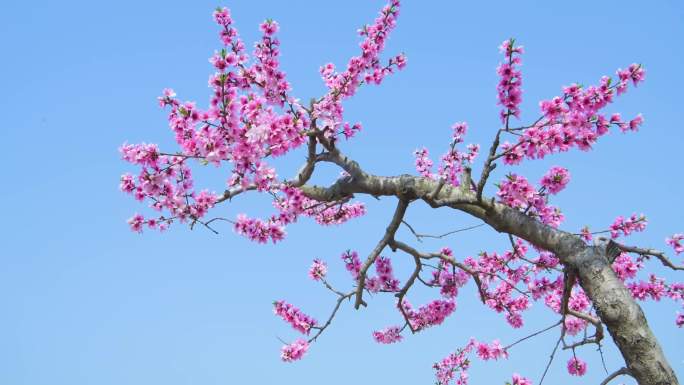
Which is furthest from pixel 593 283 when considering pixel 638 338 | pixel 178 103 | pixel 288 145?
pixel 178 103

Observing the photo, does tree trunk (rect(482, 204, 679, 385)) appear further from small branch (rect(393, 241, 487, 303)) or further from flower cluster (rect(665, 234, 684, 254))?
flower cluster (rect(665, 234, 684, 254))

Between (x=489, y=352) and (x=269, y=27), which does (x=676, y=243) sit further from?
(x=269, y=27)

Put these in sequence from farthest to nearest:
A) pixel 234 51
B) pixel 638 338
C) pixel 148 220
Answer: pixel 234 51
pixel 148 220
pixel 638 338

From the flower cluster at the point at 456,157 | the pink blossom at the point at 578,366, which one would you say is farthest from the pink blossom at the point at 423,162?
the pink blossom at the point at 578,366

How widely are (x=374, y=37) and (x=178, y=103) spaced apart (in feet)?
9.48

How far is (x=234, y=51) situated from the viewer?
810 cm

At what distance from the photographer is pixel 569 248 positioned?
6844mm

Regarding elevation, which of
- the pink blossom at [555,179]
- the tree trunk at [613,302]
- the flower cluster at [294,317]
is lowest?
the tree trunk at [613,302]

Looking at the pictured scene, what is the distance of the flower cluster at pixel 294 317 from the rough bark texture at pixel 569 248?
1.64 m

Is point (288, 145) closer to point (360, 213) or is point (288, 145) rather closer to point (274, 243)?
point (274, 243)

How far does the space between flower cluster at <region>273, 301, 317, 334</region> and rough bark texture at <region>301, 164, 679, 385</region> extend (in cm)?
164

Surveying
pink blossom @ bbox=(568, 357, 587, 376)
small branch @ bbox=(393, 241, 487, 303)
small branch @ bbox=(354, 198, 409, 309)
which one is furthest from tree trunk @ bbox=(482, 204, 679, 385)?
pink blossom @ bbox=(568, 357, 587, 376)

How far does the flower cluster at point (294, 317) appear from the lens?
8391 mm

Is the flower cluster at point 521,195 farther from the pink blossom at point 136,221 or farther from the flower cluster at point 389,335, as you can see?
the pink blossom at point 136,221
